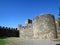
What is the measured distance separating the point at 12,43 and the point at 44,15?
1061cm

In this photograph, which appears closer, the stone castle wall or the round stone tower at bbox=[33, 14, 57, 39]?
the stone castle wall

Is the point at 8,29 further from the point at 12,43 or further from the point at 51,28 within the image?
the point at 12,43

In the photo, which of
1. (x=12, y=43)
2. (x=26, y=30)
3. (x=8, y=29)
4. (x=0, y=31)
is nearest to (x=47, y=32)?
(x=12, y=43)

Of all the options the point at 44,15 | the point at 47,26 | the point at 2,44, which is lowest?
the point at 2,44

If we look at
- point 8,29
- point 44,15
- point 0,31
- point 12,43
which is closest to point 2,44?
point 12,43

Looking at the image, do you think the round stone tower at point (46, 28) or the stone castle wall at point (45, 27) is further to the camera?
the round stone tower at point (46, 28)

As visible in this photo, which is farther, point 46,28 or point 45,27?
point 46,28

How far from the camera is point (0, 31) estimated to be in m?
28.4

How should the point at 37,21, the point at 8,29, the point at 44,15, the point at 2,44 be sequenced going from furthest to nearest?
the point at 8,29 < the point at 44,15 < the point at 37,21 < the point at 2,44

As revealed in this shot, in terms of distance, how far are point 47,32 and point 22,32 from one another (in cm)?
→ 1432

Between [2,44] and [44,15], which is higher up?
[44,15]

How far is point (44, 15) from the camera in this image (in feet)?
38.8

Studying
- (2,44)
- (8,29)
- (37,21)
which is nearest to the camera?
(2,44)

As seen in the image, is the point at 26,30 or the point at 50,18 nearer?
the point at 50,18
